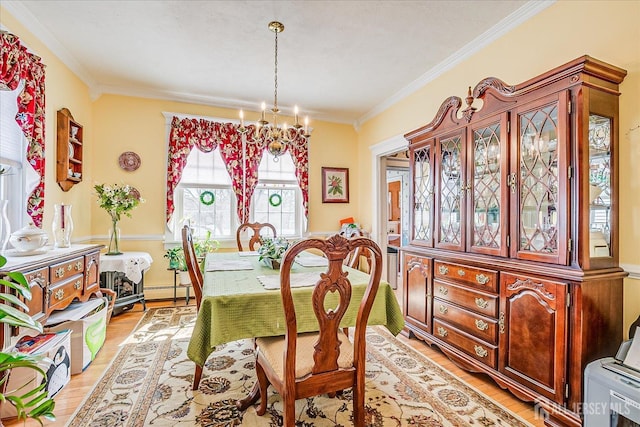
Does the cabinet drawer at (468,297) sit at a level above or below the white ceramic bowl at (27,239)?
below

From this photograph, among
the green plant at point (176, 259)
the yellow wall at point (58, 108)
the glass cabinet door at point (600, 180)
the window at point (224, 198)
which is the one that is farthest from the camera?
the window at point (224, 198)

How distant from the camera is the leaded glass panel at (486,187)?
7.43 ft

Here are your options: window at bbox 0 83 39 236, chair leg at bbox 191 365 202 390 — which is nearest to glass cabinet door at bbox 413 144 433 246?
chair leg at bbox 191 365 202 390

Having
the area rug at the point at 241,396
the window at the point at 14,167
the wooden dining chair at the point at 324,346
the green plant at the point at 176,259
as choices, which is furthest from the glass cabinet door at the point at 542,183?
the window at the point at 14,167

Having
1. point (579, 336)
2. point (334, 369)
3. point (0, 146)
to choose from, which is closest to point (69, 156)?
point (0, 146)

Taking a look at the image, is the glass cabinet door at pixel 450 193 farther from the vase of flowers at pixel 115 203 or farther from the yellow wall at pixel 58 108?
the yellow wall at pixel 58 108

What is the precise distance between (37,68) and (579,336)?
13.9 ft

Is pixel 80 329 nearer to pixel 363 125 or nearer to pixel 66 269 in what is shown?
pixel 66 269

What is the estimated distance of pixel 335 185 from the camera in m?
5.17

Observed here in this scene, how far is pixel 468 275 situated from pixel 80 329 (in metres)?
2.98

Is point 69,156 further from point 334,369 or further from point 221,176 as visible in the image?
point 334,369

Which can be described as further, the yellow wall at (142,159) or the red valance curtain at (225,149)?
the red valance curtain at (225,149)

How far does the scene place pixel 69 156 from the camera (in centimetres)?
329

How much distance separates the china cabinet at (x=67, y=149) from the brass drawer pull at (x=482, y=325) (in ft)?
13.4
